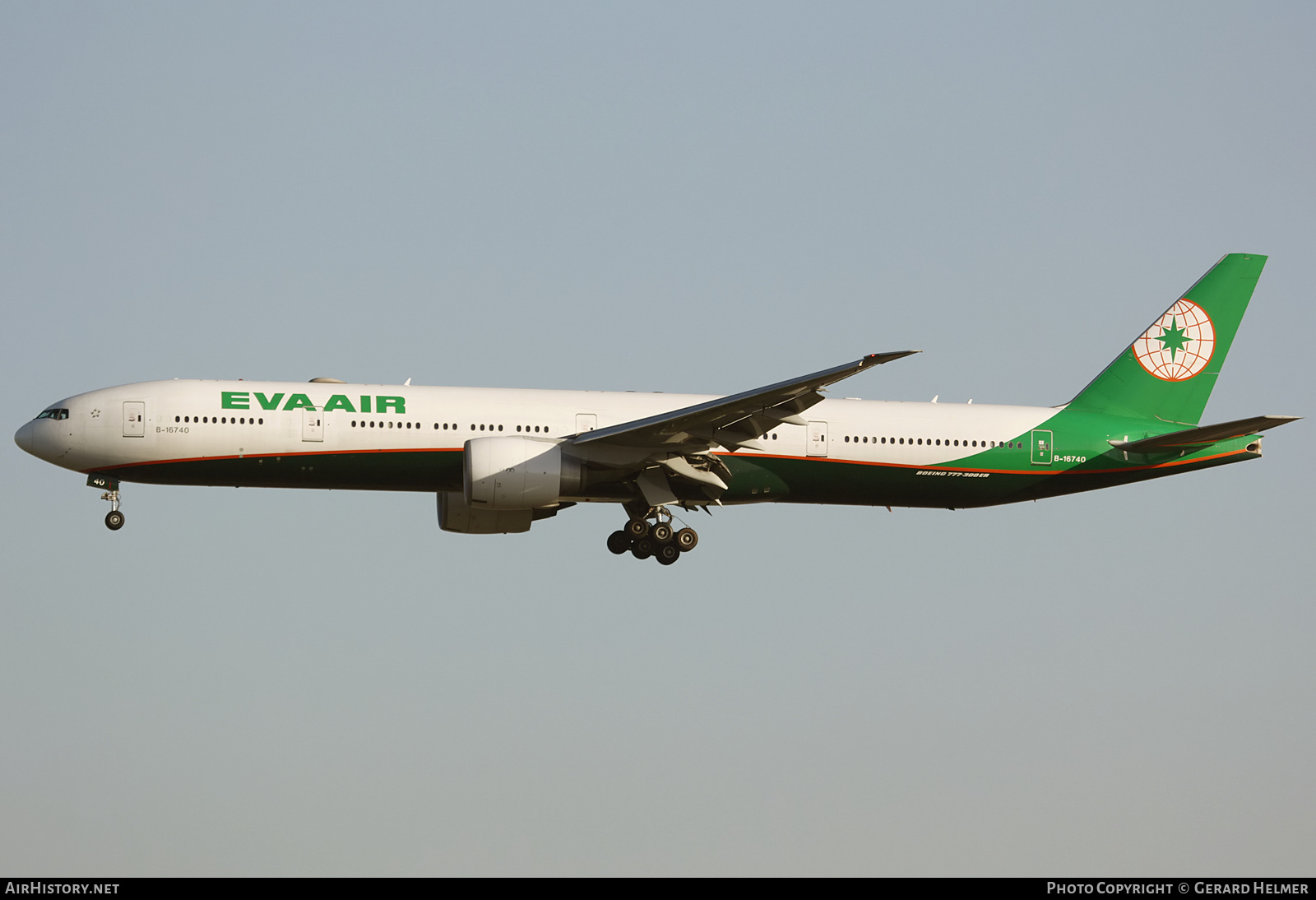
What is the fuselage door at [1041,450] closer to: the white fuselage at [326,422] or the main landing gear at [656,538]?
the white fuselage at [326,422]

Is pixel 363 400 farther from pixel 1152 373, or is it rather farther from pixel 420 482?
pixel 1152 373

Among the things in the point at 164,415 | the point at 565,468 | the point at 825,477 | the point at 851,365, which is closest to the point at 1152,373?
the point at 825,477

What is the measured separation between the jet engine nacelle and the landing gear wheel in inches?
137

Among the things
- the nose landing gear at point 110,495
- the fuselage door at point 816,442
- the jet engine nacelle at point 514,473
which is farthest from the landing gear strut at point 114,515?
the fuselage door at point 816,442

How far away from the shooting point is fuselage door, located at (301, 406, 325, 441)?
34.7 meters

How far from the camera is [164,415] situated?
34594 millimetres

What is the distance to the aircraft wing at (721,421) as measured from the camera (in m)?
33.0

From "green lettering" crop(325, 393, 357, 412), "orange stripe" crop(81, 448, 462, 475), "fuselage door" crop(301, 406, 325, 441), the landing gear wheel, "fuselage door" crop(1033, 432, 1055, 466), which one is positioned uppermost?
"green lettering" crop(325, 393, 357, 412)

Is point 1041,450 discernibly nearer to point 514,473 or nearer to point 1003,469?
point 1003,469

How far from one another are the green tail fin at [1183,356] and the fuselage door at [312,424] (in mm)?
18099

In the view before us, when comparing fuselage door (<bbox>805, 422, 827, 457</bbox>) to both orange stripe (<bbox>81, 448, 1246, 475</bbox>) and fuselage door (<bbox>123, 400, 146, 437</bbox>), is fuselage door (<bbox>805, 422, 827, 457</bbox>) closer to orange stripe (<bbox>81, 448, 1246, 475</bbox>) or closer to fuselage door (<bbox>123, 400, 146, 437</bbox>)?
orange stripe (<bbox>81, 448, 1246, 475</bbox>)

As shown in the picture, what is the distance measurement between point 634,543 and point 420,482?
17.1 feet

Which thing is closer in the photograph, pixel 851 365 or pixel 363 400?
pixel 851 365

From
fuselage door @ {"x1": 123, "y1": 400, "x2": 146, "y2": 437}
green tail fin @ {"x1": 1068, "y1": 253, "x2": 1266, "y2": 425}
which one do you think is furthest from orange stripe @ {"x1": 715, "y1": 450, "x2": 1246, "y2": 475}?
fuselage door @ {"x1": 123, "y1": 400, "x2": 146, "y2": 437}
